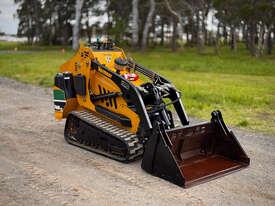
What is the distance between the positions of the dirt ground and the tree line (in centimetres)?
2840

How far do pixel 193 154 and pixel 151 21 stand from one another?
4506 centimetres

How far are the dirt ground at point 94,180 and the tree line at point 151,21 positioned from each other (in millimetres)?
28400

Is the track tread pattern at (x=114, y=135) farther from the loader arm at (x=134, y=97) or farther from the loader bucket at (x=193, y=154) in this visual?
the loader bucket at (x=193, y=154)

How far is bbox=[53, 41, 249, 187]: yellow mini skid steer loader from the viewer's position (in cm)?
632

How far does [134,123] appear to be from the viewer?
7078mm

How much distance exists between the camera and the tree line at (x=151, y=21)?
36.9m

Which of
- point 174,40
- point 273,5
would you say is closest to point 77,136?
point 273,5

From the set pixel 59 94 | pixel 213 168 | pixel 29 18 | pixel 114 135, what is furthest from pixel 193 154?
pixel 29 18

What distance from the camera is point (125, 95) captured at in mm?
7133

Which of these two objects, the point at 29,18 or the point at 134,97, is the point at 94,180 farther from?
the point at 29,18

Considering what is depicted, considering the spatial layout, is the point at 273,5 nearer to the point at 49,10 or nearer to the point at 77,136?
the point at 77,136

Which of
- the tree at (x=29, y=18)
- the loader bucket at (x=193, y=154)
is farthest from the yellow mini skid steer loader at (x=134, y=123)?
the tree at (x=29, y=18)

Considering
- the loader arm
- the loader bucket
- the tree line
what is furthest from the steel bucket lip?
the tree line

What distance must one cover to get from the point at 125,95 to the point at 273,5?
30.0 m
